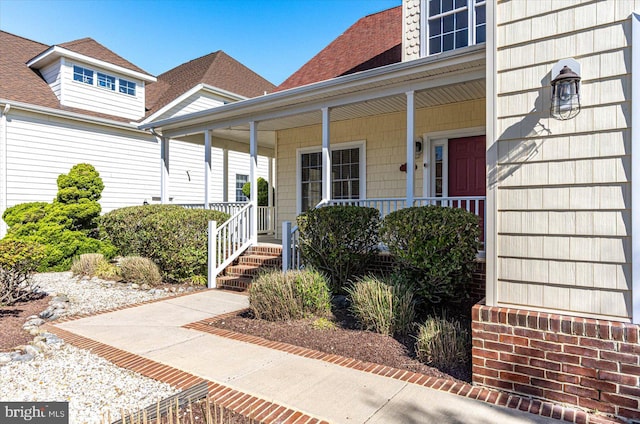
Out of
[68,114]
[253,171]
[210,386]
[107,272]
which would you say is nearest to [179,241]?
[107,272]

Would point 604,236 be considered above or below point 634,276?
above

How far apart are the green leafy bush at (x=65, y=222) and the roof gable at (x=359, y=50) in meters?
5.74

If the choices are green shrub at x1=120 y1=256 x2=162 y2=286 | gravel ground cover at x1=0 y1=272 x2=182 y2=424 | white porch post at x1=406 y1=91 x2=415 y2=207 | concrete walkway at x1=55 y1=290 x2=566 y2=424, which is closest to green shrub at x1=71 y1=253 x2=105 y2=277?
green shrub at x1=120 y1=256 x2=162 y2=286

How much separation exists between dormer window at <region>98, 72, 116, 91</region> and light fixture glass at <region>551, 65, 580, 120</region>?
13955mm

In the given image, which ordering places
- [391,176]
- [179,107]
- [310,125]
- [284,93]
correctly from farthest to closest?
[179,107]
[310,125]
[391,176]
[284,93]

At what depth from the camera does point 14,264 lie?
5758mm

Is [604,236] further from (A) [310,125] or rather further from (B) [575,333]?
(A) [310,125]

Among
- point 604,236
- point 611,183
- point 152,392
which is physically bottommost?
point 152,392

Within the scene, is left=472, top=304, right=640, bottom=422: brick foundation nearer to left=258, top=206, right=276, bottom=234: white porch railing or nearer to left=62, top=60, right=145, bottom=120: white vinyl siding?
left=258, top=206, right=276, bottom=234: white porch railing

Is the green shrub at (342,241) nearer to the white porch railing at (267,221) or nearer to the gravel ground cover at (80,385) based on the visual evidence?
the gravel ground cover at (80,385)

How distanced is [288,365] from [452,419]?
1533 millimetres

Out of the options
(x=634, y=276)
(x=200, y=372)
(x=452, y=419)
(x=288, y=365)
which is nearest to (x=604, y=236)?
(x=634, y=276)

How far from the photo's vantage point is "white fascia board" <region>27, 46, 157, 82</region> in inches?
474

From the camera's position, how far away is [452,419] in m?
2.68
